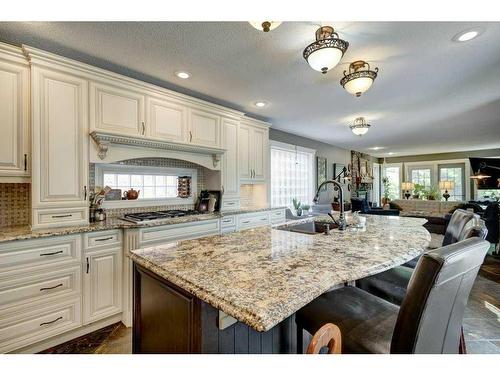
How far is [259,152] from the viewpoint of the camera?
3.93 m

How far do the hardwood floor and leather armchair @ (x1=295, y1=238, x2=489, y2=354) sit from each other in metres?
1.47

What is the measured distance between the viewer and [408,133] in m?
5.37

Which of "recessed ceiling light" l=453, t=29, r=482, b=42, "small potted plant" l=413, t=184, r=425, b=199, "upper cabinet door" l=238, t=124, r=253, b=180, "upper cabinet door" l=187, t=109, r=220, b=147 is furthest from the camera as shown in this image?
"small potted plant" l=413, t=184, r=425, b=199

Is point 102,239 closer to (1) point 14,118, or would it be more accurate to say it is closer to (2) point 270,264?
(1) point 14,118

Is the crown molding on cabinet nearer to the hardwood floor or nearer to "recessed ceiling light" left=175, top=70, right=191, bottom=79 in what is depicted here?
"recessed ceiling light" left=175, top=70, right=191, bottom=79

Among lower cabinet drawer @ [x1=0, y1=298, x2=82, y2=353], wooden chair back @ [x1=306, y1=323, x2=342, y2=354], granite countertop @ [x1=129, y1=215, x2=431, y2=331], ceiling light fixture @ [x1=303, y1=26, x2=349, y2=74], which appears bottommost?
lower cabinet drawer @ [x1=0, y1=298, x2=82, y2=353]

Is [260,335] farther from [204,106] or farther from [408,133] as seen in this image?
[408,133]

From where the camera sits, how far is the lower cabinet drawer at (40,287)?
168 cm

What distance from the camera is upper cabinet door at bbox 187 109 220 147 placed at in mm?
2965

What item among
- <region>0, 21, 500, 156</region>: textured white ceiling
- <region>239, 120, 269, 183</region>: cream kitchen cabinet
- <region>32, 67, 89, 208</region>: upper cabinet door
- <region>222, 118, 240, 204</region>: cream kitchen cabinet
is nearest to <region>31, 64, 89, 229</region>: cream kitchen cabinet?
<region>32, 67, 89, 208</region>: upper cabinet door

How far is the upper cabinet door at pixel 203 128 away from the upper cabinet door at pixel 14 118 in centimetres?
146

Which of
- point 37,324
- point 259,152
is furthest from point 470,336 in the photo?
point 37,324
